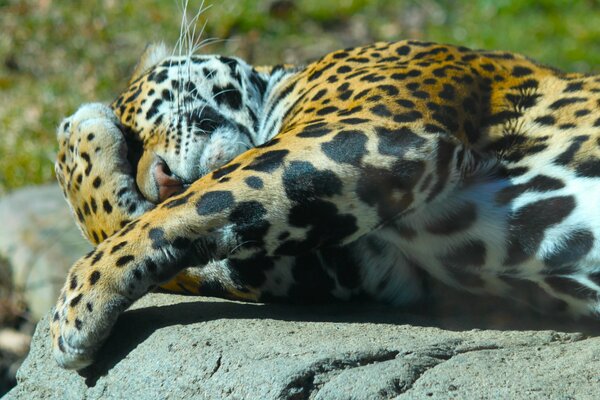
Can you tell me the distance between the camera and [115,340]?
4.12 meters

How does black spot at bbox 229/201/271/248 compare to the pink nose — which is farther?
the pink nose

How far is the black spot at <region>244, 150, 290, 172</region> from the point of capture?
3.92 metres

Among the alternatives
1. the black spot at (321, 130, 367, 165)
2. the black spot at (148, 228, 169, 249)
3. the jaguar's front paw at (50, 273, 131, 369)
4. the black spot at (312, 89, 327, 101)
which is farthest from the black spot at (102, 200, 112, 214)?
the black spot at (321, 130, 367, 165)

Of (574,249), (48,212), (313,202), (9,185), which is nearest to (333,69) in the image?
(313,202)

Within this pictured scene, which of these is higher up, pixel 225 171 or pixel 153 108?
pixel 153 108

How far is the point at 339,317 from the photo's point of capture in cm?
428

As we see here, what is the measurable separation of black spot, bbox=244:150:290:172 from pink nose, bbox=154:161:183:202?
2.32 ft

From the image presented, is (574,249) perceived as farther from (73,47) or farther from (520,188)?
(73,47)

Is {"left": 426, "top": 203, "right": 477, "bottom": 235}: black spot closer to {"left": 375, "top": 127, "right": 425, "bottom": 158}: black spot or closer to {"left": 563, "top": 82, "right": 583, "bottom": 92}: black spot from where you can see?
{"left": 375, "top": 127, "right": 425, "bottom": 158}: black spot

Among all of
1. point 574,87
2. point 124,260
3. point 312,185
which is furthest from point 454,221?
point 124,260

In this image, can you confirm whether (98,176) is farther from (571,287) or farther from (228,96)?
(571,287)

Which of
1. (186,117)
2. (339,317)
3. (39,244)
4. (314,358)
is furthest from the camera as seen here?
(39,244)

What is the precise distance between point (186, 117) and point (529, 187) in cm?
170

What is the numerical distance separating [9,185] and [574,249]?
590 centimetres
